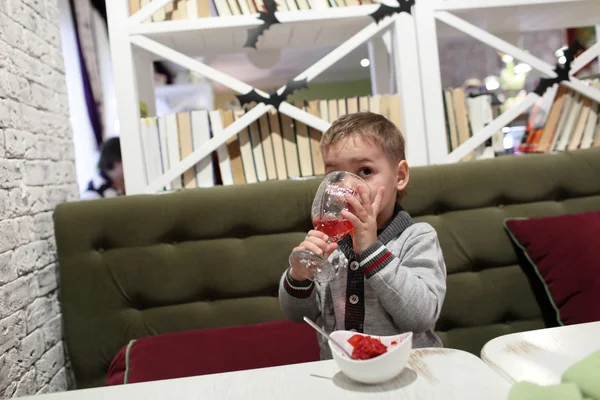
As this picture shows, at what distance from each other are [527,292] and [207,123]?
1401 mm

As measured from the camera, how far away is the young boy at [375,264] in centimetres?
105

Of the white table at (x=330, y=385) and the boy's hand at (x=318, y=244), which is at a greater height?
the boy's hand at (x=318, y=244)

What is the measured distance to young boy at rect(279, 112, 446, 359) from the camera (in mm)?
1051

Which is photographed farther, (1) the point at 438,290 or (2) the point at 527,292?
(2) the point at 527,292

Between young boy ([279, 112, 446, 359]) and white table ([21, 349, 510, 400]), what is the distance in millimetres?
189

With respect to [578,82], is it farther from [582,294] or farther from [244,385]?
[244,385]

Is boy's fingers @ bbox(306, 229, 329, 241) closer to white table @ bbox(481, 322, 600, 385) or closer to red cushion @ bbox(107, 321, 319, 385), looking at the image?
white table @ bbox(481, 322, 600, 385)

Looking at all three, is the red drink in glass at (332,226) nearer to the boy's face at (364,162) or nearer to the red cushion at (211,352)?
the boy's face at (364,162)

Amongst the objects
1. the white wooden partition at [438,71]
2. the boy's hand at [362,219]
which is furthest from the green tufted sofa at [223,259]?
the boy's hand at [362,219]

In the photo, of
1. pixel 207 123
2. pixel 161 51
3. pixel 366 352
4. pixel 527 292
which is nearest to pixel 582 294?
pixel 527 292

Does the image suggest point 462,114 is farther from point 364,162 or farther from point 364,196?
point 364,196

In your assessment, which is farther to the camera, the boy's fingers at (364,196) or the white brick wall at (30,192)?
the white brick wall at (30,192)

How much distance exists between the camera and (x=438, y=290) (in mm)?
1140

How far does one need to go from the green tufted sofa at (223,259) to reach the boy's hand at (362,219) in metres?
0.82
